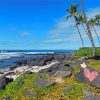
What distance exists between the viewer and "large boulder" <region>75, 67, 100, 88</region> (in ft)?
55.0

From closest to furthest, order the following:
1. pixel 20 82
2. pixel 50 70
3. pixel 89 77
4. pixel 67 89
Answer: pixel 67 89 → pixel 89 77 → pixel 20 82 → pixel 50 70

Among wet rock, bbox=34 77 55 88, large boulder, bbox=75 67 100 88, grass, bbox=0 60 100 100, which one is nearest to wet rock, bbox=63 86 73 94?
grass, bbox=0 60 100 100

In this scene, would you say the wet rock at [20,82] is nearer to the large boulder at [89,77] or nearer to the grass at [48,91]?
the grass at [48,91]

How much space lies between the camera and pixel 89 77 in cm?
1720

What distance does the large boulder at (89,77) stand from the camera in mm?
16766

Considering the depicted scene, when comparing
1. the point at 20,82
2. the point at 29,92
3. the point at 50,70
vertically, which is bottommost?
the point at 29,92

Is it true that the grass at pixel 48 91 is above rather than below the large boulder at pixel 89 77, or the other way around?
below

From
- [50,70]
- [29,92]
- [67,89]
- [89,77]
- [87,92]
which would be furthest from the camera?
[50,70]

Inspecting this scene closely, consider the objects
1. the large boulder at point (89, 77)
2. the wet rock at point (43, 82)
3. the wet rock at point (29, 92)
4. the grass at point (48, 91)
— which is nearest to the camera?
the grass at point (48, 91)

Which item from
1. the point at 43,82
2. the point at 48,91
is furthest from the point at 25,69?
the point at 48,91

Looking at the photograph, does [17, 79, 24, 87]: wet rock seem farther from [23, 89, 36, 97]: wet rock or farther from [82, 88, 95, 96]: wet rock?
[82, 88, 95, 96]: wet rock

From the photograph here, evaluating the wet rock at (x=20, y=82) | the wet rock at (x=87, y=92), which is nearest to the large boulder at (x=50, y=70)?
the wet rock at (x=20, y=82)

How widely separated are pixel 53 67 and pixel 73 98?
7.36 metres

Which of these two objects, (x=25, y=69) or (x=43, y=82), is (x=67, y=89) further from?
(x=25, y=69)
